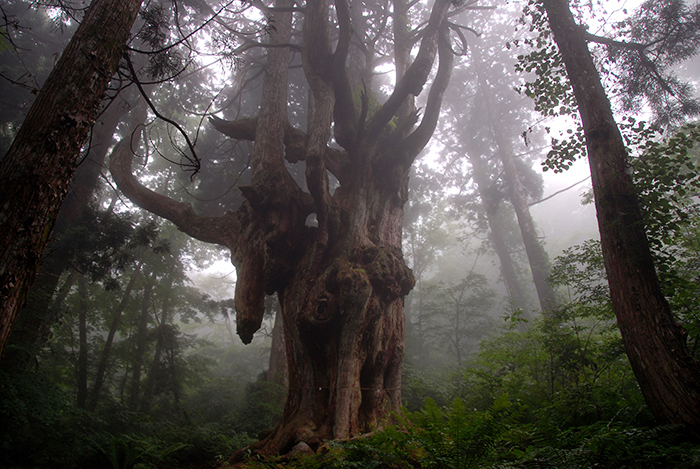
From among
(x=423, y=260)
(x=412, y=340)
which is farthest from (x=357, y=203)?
(x=423, y=260)

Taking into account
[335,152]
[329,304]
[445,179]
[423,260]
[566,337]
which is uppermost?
[445,179]

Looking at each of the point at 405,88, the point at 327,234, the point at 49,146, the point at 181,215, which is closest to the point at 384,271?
the point at 327,234

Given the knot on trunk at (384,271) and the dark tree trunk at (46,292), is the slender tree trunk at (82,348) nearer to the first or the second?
the dark tree trunk at (46,292)

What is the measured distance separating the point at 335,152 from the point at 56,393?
222 inches

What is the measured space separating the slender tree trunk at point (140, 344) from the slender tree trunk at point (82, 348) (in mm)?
1384

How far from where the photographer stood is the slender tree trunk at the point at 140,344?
11.5m

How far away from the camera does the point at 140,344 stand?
40.1ft

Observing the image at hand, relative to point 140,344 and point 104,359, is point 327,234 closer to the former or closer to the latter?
point 104,359

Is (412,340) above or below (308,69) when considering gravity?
below

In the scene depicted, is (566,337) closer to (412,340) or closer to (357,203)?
(357,203)

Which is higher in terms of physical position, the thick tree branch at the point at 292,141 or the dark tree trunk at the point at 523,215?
the dark tree trunk at the point at 523,215

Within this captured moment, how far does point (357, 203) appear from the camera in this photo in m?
5.81

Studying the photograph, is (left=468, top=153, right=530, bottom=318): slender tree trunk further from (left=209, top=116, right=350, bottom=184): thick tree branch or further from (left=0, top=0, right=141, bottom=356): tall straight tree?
(left=0, top=0, right=141, bottom=356): tall straight tree

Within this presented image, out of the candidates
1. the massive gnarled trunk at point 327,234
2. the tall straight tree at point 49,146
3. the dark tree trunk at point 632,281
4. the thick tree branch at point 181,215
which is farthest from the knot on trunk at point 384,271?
the tall straight tree at point 49,146
